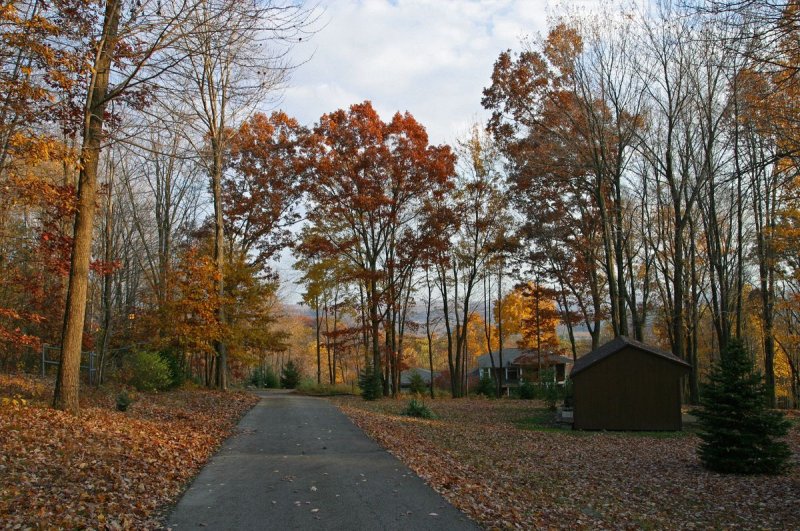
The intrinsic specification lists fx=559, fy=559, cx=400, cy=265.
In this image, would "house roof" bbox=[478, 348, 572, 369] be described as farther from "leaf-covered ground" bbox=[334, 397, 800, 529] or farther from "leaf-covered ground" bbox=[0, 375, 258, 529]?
"leaf-covered ground" bbox=[0, 375, 258, 529]

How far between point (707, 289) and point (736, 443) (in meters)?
25.7

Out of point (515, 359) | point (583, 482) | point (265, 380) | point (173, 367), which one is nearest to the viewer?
point (583, 482)

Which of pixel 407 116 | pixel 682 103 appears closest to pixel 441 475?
pixel 682 103

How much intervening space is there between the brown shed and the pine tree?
6.14 m

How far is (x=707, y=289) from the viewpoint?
33.1m

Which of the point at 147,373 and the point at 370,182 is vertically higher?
the point at 370,182

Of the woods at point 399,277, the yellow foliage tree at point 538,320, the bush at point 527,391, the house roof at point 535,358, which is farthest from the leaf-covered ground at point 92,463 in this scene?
the house roof at point 535,358

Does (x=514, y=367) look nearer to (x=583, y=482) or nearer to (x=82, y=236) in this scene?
(x=583, y=482)

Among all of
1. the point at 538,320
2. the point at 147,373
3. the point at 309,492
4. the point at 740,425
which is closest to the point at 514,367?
the point at 538,320

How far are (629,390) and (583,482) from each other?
29.4ft

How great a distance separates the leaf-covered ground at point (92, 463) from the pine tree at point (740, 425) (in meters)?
9.25

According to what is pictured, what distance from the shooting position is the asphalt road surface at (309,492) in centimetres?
572

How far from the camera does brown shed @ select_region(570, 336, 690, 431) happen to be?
16.8 m

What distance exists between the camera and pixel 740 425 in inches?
411
